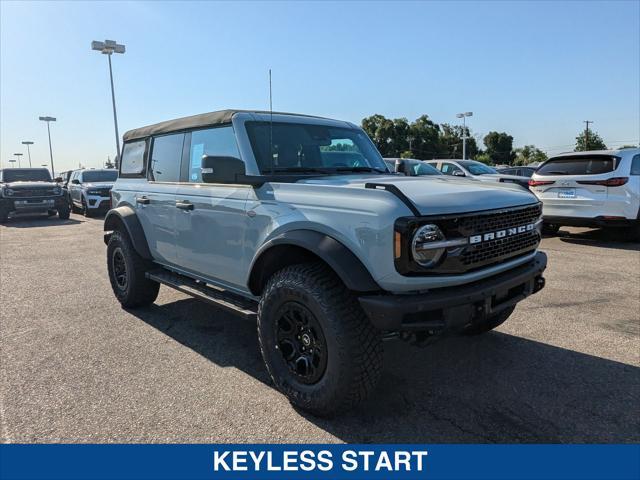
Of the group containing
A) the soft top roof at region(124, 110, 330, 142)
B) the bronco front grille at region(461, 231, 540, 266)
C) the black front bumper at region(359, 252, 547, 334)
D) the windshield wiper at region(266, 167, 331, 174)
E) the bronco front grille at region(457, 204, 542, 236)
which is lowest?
the black front bumper at region(359, 252, 547, 334)

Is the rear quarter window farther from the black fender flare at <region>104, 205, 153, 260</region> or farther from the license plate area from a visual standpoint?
the black fender flare at <region>104, 205, 153, 260</region>

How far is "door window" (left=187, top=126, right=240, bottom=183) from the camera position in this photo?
12.0 ft

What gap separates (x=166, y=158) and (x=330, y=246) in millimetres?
2672

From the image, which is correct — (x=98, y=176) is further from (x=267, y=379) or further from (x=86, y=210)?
A: (x=267, y=379)

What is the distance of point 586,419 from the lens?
2.78 meters

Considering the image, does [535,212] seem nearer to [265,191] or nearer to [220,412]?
[265,191]

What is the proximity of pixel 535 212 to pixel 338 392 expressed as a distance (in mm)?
1965

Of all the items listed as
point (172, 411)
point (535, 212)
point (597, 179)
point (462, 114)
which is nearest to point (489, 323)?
point (535, 212)

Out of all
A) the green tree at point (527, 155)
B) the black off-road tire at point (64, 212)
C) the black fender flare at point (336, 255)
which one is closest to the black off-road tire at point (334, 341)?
the black fender flare at point (336, 255)

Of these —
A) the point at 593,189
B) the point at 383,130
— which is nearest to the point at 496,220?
the point at 593,189

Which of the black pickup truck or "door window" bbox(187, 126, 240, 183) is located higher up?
"door window" bbox(187, 126, 240, 183)

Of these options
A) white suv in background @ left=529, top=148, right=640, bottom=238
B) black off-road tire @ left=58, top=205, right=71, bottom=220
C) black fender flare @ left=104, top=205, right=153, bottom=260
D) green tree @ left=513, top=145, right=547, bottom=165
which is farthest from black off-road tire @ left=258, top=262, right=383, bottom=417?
green tree @ left=513, top=145, right=547, bottom=165

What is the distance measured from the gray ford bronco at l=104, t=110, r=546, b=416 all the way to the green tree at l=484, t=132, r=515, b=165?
88.4 metres

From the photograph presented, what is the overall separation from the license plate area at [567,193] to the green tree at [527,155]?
253 ft
